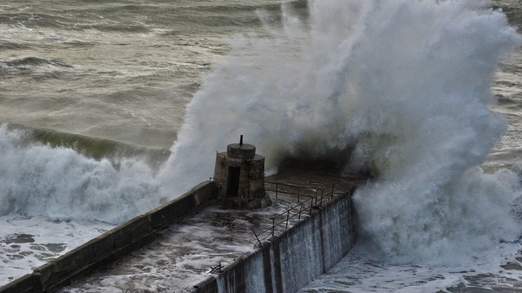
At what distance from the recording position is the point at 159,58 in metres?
38.8

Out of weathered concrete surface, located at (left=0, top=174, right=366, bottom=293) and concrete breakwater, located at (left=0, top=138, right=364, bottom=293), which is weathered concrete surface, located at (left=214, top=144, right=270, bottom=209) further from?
weathered concrete surface, located at (left=0, top=174, right=366, bottom=293)

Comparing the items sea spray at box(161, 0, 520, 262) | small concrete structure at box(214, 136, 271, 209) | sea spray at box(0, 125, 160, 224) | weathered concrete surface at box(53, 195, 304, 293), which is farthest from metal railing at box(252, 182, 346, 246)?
sea spray at box(0, 125, 160, 224)

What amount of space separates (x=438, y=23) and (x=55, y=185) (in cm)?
1040

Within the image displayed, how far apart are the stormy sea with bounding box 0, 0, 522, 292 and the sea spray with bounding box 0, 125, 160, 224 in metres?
0.04

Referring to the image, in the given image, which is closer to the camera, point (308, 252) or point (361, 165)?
point (308, 252)

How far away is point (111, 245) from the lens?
56.3 feet

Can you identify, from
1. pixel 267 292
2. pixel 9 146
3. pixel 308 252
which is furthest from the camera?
pixel 9 146

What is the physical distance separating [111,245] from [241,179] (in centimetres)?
405

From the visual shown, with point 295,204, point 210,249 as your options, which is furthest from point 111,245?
point 295,204

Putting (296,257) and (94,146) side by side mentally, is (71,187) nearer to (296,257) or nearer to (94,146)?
(94,146)

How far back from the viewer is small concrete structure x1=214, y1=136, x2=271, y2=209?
20.3 metres

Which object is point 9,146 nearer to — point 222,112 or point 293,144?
point 222,112

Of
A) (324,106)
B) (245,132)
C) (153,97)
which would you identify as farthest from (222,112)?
(153,97)

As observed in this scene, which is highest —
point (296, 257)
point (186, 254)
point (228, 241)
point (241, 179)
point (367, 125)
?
point (367, 125)
